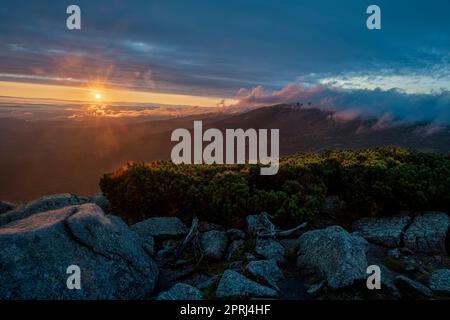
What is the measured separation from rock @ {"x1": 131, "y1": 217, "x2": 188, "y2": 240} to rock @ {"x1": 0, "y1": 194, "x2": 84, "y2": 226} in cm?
323

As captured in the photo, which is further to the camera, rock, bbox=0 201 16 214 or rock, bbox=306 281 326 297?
rock, bbox=0 201 16 214

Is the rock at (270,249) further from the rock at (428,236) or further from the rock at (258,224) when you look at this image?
the rock at (428,236)

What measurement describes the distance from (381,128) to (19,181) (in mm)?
95009

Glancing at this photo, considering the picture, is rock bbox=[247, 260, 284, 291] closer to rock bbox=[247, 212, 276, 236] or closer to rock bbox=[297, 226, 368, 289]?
rock bbox=[297, 226, 368, 289]

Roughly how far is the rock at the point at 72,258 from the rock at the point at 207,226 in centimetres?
347

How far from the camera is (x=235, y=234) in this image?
13.7m

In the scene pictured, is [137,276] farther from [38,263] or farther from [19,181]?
[19,181]

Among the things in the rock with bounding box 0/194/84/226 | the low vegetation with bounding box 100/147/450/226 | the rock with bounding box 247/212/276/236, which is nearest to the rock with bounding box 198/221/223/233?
the low vegetation with bounding box 100/147/450/226

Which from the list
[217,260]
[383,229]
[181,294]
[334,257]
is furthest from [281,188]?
[181,294]

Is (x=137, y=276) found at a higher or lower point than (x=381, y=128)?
lower

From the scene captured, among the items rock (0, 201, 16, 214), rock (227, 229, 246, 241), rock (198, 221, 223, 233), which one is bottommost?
rock (227, 229, 246, 241)

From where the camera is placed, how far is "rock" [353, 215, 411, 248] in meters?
13.2
